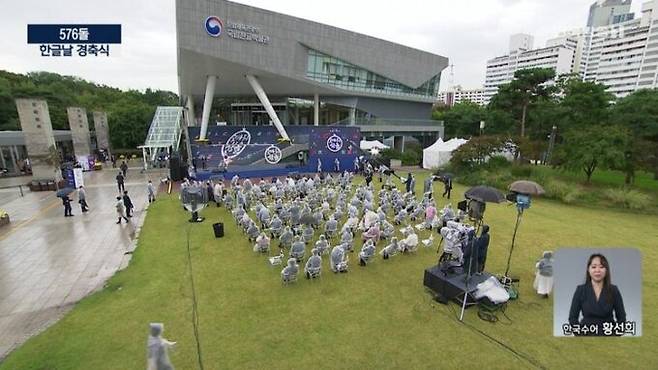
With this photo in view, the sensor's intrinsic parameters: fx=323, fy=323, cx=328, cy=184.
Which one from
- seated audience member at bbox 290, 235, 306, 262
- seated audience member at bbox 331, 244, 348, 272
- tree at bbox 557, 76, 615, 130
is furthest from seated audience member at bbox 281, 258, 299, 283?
tree at bbox 557, 76, 615, 130

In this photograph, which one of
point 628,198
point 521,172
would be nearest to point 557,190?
point 628,198

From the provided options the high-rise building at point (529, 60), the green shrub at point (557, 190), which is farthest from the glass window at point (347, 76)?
the high-rise building at point (529, 60)

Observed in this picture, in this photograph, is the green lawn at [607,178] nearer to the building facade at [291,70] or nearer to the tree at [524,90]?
the tree at [524,90]

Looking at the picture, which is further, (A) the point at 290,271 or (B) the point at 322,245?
(B) the point at 322,245

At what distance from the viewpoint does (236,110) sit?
51.4 m

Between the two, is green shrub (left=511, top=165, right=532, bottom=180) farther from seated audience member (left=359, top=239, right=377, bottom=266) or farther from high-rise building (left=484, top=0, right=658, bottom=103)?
high-rise building (left=484, top=0, right=658, bottom=103)

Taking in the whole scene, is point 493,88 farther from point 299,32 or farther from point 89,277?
point 89,277

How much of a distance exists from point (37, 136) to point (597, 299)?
28660 millimetres

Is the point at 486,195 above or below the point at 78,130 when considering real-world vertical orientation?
below

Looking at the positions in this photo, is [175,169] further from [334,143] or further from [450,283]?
[450,283]

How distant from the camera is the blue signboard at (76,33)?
14227mm

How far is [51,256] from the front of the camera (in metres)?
10.6

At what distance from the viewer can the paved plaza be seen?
7.43 m

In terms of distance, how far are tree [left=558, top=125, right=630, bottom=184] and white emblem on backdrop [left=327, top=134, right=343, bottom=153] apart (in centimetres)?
1635
